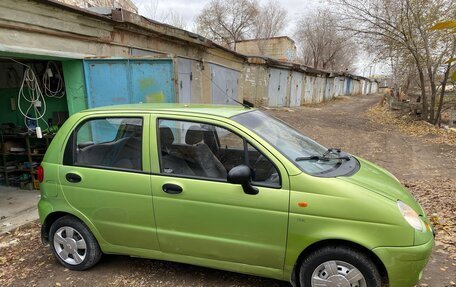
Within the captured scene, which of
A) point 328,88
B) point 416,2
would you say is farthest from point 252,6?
point 416,2

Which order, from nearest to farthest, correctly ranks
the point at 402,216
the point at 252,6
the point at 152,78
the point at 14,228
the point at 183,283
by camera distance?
the point at 402,216, the point at 183,283, the point at 14,228, the point at 152,78, the point at 252,6

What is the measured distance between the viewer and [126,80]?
6.22 meters

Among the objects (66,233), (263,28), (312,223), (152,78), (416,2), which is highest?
(263,28)

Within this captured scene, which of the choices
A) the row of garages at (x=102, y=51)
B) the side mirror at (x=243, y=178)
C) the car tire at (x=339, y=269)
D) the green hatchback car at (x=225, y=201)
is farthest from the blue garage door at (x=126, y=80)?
the car tire at (x=339, y=269)

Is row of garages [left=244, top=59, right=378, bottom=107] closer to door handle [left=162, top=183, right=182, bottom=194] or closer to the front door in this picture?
the front door

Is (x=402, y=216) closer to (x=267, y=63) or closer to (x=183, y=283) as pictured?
(x=183, y=283)

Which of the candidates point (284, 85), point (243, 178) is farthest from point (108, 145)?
point (284, 85)

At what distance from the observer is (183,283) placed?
10.2 feet

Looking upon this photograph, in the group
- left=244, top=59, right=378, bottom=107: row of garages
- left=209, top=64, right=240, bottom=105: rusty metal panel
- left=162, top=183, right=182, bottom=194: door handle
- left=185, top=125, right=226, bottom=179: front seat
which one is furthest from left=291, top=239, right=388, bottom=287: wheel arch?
left=244, top=59, right=378, bottom=107: row of garages

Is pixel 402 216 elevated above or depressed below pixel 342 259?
above

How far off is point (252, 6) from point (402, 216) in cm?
4024

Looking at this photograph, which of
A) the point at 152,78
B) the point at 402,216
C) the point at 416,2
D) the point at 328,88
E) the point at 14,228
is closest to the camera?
the point at 402,216

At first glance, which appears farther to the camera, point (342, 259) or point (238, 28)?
point (238, 28)

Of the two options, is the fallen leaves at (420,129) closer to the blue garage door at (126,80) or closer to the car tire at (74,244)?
the blue garage door at (126,80)
